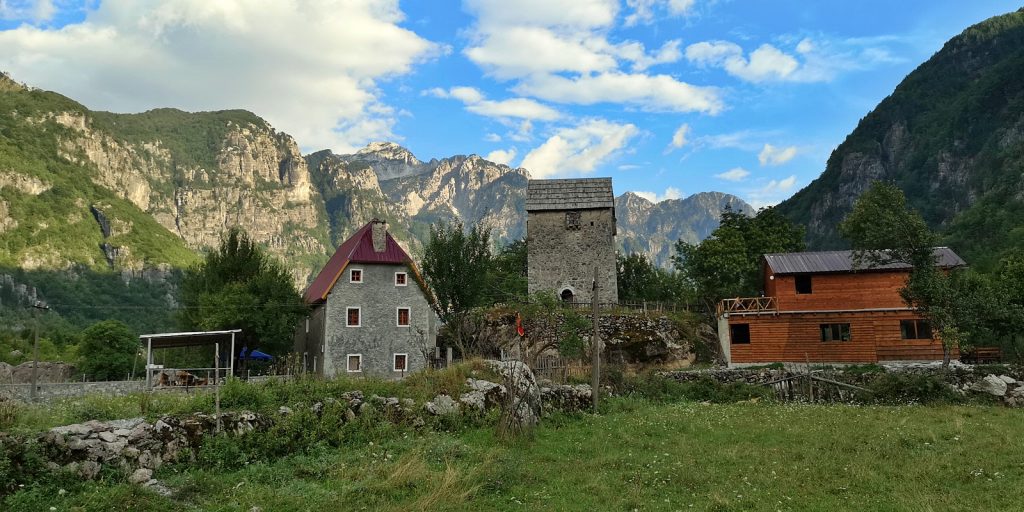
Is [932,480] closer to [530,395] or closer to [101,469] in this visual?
[530,395]

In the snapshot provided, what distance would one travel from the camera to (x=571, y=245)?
47.0 meters

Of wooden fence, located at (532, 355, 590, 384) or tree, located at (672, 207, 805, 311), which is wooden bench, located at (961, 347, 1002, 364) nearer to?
tree, located at (672, 207, 805, 311)

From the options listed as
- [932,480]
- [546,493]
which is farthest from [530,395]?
[932,480]

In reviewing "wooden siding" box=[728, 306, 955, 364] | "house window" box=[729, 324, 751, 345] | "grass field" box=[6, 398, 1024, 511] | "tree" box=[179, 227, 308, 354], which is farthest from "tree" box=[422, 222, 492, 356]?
"grass field" box=[6, 398, 1024, 511]

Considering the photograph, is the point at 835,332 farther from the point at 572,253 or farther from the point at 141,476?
the point at 141,476

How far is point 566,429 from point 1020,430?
12.7m

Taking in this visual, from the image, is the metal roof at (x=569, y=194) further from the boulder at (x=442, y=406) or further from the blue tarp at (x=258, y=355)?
the boulder at (x=442, y=406)

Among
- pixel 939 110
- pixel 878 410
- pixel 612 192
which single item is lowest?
pixel 878 410

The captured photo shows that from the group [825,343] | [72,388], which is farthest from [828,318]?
[72,388]

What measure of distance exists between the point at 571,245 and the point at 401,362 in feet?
52.6

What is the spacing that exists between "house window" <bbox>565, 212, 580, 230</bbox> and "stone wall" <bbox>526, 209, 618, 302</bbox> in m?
0.23

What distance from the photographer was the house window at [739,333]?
3712cm

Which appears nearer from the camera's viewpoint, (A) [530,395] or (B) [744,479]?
(B) [744,479]

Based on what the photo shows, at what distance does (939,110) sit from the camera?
166500mm
